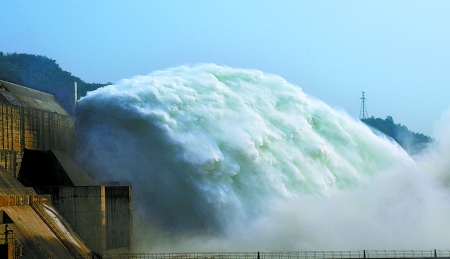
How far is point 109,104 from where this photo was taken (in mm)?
40219

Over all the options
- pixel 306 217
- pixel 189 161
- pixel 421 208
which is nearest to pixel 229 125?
pixel 189 161

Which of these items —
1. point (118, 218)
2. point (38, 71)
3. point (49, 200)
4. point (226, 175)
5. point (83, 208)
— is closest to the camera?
point (49, 200)

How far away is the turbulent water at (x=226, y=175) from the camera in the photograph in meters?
38.1

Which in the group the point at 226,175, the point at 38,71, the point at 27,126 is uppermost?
the point at 38,71

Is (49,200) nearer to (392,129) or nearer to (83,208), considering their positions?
(83,208)

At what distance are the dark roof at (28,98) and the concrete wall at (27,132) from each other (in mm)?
2966

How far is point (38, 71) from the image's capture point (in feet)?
316

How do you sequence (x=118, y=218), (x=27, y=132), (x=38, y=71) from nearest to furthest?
(x=118, y=218) < (x=27, y=132) < (x=38, y=71)

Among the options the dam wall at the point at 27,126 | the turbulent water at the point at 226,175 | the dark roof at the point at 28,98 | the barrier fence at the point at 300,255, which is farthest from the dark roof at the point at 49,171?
the dark roof at the point at 28,98

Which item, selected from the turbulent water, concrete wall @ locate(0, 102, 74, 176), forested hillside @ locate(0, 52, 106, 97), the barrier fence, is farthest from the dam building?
forested hillside @ locate(0, 52, 106, 97)

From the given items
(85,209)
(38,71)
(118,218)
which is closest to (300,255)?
(118,218)

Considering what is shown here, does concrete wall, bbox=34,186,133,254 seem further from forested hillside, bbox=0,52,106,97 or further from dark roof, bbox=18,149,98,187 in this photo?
forested hillside, bbox=0,52,106,97

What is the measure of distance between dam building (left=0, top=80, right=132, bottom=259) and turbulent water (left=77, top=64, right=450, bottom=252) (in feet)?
10.5

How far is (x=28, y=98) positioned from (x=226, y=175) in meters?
13.5
